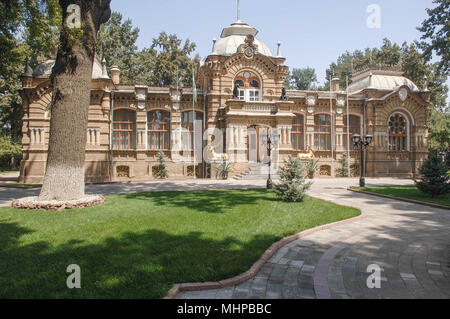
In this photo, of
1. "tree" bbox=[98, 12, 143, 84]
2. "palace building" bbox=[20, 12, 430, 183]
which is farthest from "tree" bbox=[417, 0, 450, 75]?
"tree" bbox=[98, 12, 143, 84]

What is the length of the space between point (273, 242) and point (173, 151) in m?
20.6

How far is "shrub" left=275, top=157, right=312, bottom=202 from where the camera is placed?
11195 mm

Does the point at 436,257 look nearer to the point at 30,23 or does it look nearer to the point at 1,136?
the point at 30,23

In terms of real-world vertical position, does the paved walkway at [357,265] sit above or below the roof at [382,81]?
below

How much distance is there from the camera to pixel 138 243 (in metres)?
5.95

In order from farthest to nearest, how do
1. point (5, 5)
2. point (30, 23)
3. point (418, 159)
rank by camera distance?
1. point (418, 159)
2. point (5, 5)
3. point (30, 23)

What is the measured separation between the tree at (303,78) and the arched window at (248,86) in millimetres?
46657

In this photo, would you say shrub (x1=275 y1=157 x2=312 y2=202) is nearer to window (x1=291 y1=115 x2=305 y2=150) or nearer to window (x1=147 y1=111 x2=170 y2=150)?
window (x1=147 y1=111 x2=170 y2=150)

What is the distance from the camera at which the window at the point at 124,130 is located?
1003 inches

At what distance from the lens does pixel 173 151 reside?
2583 cm

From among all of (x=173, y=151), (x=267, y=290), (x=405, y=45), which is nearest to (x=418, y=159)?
(x=405, y=45)

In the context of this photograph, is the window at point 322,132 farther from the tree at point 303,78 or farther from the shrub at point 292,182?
the tree at point 303,78

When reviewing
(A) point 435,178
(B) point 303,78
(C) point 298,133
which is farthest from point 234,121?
(B) point 303,78

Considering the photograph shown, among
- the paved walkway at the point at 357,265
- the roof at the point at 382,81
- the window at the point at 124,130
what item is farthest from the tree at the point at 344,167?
the window at the point at 124,130
